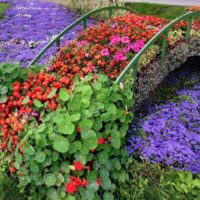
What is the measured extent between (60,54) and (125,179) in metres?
3.00

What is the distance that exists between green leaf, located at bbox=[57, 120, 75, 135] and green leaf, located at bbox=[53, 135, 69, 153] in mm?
77

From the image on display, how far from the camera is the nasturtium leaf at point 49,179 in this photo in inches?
180

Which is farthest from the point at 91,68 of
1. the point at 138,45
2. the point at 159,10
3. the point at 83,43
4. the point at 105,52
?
the point at 159,10

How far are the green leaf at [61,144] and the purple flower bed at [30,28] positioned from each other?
5.63 meters

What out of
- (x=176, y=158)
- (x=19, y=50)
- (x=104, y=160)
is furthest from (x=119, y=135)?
(x=19, y=50)

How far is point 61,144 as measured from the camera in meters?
4.52

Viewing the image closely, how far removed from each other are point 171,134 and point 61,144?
1.97m

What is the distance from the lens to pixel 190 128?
19.7 ft

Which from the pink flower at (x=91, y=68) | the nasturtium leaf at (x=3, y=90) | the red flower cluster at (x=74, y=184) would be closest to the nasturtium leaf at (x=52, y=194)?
the red flower cluster at (x=74, y=184)

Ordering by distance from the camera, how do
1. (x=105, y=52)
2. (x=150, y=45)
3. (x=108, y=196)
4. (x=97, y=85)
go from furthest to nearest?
(x=105, y=52) < (x=150, y=45) < (x=97, y=85) < (x=108, y=196)

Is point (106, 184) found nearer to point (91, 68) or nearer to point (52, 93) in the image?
point (52, 93)

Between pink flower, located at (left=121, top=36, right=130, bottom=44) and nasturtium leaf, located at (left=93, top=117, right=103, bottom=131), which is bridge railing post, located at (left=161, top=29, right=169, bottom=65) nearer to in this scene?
pink flower, located at (left=121, top=36, right=130, bottom=44)

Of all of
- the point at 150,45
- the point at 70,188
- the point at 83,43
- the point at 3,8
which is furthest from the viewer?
the point at 3,8

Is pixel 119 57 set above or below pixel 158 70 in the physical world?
above
